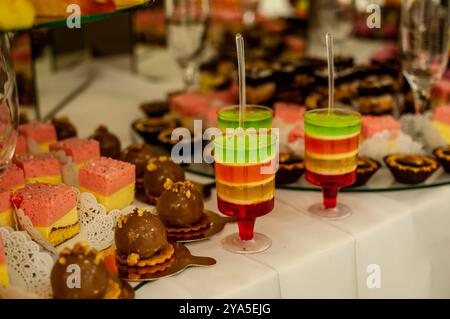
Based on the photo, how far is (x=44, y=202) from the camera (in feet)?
4.18

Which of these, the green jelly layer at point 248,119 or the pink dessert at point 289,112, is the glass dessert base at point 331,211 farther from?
the pink dessert at point 289,112

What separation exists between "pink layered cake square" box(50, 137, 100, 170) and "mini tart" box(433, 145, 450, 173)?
859 millimetres

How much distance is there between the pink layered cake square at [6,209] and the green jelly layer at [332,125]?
631 mm

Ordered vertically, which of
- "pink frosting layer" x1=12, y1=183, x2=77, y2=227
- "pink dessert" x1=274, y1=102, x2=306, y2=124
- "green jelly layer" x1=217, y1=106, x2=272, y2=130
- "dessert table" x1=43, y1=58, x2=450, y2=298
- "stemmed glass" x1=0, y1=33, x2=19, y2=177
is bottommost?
"dessert table" x1=43, y1=58, x2=450, y2=298

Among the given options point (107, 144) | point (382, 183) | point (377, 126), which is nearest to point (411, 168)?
point (382, 183)

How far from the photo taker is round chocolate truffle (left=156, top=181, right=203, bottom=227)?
135 cm

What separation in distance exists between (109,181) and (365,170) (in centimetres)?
62

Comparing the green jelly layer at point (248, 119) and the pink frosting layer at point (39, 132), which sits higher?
the green jelly layer at point (248, 119)

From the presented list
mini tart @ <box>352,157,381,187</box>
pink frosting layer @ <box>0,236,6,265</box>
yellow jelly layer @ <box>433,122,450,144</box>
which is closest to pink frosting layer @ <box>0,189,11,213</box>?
pink frosting layer @ <box>0,236,6,265</box>

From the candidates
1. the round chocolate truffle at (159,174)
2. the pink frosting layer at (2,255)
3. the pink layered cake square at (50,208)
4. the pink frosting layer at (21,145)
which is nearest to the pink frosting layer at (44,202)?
the pink layered cake square at (50,208)

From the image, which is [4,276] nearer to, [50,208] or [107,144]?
[50,208]

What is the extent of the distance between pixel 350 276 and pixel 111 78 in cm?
180

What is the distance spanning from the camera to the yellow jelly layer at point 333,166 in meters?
1.39

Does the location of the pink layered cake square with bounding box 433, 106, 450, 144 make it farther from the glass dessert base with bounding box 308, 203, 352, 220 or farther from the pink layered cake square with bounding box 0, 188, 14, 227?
the pink layered cake square with bounding box 0, 188, 14, 227
